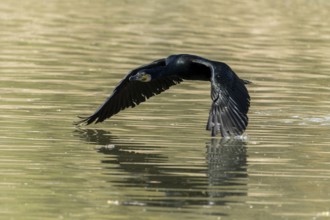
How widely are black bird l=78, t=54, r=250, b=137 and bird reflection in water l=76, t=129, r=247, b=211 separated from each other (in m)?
0.38

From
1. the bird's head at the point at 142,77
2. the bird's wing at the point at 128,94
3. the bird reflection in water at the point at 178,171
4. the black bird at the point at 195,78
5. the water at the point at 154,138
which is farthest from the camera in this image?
the bird's wing at the point at 128,94

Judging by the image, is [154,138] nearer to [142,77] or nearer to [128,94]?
[142,77]

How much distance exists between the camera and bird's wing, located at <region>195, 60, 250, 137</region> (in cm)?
1195

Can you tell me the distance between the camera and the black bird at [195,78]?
12.1 metres

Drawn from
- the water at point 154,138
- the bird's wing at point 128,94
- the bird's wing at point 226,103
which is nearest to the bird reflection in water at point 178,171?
the water at point 154,138

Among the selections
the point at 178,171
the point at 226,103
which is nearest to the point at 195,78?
the point at 226,103

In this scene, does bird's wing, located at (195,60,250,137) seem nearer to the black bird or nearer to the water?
the black bird

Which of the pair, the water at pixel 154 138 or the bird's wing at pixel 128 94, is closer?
the water at pixel 154 138

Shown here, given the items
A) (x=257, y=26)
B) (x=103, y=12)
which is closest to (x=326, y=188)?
(x=257, y=26)

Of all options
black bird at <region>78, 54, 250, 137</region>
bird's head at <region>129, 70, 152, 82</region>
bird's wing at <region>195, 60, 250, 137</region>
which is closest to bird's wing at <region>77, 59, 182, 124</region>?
black bird at <region>78, 54, 250, 137</region>

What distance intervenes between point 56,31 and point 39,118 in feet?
46.5

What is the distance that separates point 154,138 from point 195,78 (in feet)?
3.11

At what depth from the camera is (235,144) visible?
12852 millimetres

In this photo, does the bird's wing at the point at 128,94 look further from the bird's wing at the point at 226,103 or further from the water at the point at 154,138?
the bird's wing at the point at 226,103
